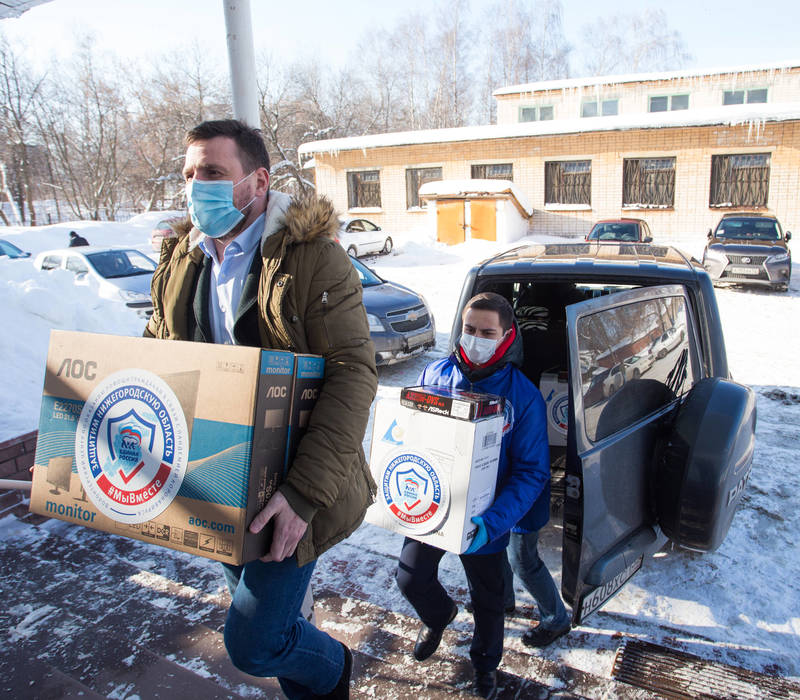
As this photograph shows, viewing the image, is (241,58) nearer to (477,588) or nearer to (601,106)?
(477,588)

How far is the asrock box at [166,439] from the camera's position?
5.04ft

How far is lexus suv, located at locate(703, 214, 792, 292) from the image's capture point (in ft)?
40.4

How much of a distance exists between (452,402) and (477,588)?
0.85 meters

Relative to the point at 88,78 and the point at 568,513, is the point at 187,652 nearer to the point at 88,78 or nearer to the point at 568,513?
the point at 568,513

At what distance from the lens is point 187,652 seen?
8.66 feet

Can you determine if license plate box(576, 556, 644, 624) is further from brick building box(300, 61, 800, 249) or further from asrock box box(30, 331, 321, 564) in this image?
Result: brick building box(300, 61, 800, 249)

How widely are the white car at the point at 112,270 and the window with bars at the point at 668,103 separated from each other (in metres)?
28.1

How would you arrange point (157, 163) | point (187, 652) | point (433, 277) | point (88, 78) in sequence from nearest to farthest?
point (187, 652), point (433, 277), point (88, 78), point (157, 163)

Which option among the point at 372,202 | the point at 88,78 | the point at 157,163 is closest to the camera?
the point at 372,202

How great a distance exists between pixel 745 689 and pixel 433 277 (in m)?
14.2

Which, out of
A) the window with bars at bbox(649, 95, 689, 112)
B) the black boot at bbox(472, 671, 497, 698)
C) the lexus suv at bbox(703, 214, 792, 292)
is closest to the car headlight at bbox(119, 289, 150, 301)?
the black boot at bbox(472, 671, 497, 698)

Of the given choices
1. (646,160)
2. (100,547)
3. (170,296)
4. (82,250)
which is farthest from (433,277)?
(170,296)

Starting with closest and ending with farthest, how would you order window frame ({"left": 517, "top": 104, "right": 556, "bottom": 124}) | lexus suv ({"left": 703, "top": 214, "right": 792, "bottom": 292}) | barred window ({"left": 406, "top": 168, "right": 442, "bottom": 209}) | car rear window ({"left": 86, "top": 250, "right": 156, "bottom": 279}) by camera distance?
1. car rear window ({"left": 86, "top": 250, "right": 156, "bottom": 279})
2. lexus suv ({"left": 703, "top": 214, "right": 792, "bottom": 292})
3. barred window ({"left": 406, "top": 168, "right": 442, "bottom": 209})
4. window frame ({"left": 517, "top": 104, "right": 556, "bottom": 124})

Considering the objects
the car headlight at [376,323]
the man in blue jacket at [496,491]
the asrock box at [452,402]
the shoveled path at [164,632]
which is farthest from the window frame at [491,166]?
the asrock box at [452,402]
